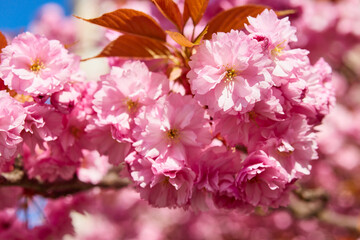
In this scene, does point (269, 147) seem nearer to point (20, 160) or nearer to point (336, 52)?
point (20, 160)

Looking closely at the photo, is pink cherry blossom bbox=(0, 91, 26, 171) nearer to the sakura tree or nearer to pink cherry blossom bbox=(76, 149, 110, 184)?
the sakura tree

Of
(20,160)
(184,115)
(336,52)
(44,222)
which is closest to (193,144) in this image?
(184,115)

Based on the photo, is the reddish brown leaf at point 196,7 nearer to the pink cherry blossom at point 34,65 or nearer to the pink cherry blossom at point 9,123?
the pink cherry blossom at point 34,65

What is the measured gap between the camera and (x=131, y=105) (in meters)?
0.98

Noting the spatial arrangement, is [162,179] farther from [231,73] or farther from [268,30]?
[268,30]

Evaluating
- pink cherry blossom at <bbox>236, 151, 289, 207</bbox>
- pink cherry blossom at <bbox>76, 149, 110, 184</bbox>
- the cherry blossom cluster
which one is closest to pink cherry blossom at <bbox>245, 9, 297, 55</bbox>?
the cherry blossom cluster

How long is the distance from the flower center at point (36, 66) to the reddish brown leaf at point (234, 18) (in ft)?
1.44

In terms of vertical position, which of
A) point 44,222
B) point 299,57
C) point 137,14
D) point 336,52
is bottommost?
point 336,52

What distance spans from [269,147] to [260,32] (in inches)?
11.0

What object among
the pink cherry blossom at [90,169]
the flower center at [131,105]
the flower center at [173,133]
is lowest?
the pink cherry blossom at [90,169]

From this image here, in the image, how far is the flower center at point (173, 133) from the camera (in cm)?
91

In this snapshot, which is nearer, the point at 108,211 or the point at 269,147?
the point at 269,147

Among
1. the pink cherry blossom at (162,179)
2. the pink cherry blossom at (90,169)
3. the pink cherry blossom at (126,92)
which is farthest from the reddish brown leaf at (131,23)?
the pink cherry blossom at (90,169)

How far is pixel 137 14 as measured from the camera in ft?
3.25
